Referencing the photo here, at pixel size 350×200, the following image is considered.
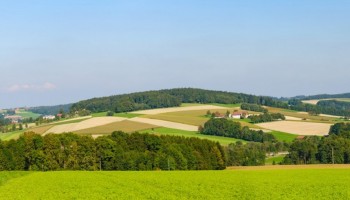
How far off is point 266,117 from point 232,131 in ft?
107

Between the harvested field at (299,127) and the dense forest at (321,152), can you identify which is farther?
the harvested field at (299,127)

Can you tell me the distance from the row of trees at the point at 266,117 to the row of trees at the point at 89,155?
7822 cm

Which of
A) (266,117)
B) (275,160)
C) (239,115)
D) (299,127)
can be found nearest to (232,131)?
(299,127)

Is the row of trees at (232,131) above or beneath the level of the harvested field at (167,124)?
beneath

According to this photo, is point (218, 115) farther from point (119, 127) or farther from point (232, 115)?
point (119, 127)

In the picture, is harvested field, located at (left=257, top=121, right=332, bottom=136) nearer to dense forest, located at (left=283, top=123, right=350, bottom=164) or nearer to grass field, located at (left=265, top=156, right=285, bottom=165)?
grass field, located at (left=265, top=156, right=285, bottom=165)

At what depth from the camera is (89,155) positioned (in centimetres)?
8275

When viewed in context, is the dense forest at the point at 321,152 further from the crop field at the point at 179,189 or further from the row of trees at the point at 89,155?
→ the crop field at the point at 179,189

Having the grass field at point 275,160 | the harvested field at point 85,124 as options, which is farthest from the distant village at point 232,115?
the grass field at point 275,160

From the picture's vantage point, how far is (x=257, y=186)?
41938 millimetres

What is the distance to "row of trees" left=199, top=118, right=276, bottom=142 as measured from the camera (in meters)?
130

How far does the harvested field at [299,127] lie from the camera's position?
136m

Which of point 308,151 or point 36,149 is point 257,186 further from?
point 308,151

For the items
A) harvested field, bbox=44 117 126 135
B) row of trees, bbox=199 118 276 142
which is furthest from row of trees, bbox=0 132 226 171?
harvested field, bbox=44 117 126 135
